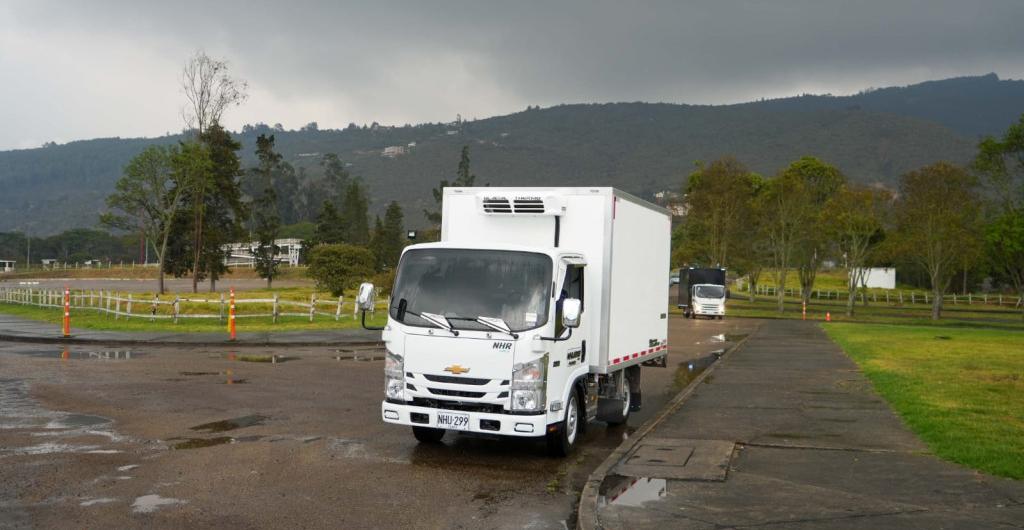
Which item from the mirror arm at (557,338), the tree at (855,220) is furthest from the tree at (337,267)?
the mirror arm at (557,338)

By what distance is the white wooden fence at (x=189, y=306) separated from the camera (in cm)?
3241

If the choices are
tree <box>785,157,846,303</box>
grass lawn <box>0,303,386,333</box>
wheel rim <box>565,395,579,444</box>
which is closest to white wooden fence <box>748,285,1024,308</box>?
tree <box>785,157,846,303</box>

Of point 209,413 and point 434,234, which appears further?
point 434,234

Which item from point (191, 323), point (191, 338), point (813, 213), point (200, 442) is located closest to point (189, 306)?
point (191, 323)

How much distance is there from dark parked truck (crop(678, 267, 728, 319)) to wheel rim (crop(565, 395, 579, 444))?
1636 inches

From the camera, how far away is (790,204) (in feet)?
225

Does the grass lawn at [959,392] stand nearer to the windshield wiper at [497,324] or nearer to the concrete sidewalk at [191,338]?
the windshield wiper at [497,324]

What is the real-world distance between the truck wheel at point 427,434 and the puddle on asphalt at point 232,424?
2.53m

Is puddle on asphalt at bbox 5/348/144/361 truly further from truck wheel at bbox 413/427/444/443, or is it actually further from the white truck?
the white truck

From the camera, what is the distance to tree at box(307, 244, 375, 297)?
50.3 m

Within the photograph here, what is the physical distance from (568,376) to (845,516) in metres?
3.65

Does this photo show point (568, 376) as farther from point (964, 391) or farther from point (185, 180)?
point (185, 180)

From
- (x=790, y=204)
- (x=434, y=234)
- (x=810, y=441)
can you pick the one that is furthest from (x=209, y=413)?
(x=434, y=234)

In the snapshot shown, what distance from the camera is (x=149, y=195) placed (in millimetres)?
48062
